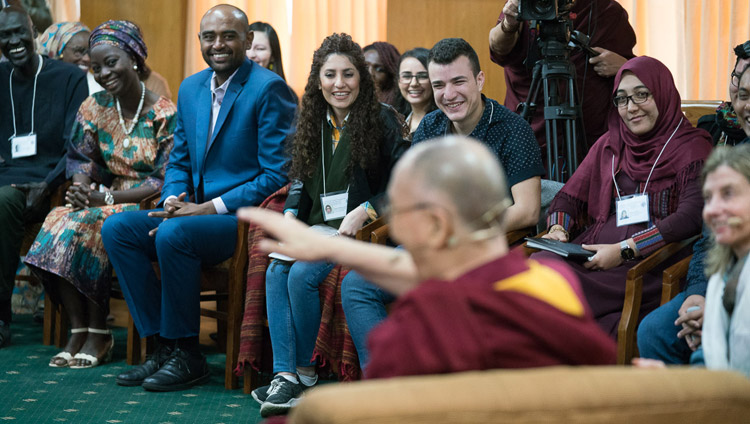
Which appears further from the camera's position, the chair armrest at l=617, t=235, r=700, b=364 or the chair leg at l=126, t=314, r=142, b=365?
the chair leg at l=126, t=314, r=142, b=365

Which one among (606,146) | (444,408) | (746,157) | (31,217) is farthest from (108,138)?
(444,408)

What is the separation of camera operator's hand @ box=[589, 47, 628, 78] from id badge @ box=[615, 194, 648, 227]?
38.9 inches

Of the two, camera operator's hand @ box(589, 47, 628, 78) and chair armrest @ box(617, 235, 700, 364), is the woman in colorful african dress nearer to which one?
camera operator's hand @ box(589, 47, 628, 78)

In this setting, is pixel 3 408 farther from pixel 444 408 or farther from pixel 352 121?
pixel 444 408

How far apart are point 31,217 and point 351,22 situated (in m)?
2.62

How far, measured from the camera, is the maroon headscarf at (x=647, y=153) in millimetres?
2938

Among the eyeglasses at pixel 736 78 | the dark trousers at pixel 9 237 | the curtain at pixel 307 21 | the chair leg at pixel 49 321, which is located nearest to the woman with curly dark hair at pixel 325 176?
the eyeglasses at pixel 736 78

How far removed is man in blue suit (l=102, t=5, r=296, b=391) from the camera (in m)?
3.53

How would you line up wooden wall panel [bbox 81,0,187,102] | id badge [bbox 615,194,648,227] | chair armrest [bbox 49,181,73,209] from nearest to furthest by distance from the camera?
id badge [bbox 615,194,648,227]
chair armrest [bbox 49,181,73,209]
wooden wall panel [bbox 81,0,187,102]

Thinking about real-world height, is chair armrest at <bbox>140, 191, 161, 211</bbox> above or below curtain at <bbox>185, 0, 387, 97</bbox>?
below

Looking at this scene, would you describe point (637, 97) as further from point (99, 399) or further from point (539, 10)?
point (99, 399)

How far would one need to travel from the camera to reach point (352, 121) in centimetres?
346

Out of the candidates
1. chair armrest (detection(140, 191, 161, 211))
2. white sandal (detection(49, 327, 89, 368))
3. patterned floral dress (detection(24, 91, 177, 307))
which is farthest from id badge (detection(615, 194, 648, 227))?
white sandal (detection(49, 327, 89, 368))

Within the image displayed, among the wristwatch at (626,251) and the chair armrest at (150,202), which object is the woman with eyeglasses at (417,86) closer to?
the chair armrest at (150,202)
